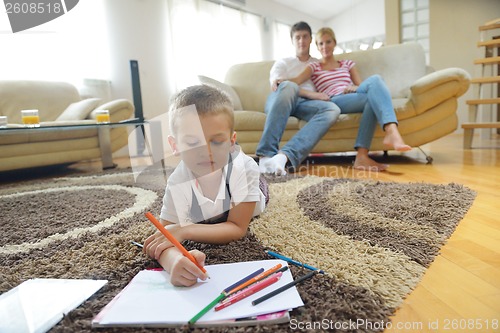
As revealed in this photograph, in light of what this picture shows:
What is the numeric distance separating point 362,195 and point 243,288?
0.80m

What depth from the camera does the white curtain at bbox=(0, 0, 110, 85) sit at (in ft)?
9.14

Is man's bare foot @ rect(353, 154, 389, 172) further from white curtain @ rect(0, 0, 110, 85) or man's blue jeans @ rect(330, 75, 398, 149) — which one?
white curtain @ rect(0, 0, 110, 85)

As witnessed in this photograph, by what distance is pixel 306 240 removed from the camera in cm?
82

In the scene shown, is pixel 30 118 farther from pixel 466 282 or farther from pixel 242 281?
pixel 466 282

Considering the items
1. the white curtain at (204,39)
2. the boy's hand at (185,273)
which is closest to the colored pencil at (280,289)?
the boy's hand at (185,273)

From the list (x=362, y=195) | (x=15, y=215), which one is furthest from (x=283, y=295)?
(x=15, y=215)

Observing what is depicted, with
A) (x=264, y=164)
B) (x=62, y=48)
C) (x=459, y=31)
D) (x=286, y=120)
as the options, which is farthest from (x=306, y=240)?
(x=459, y=31)

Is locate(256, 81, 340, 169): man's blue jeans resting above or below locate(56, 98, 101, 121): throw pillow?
below

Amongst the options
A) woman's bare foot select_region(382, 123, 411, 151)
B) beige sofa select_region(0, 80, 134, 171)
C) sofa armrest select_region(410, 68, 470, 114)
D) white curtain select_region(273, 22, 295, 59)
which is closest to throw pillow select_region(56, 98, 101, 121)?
beige sofa select_region(0, 80, 134, 171)

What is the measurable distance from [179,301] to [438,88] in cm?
192

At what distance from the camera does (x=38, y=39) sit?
2.94 m

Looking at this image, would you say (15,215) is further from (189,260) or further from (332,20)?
(332,20)

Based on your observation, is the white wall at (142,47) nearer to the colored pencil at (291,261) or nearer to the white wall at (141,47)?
the white wall at (141,47)

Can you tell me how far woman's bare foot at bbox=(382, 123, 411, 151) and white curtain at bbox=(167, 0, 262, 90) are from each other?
2143 millimetres
